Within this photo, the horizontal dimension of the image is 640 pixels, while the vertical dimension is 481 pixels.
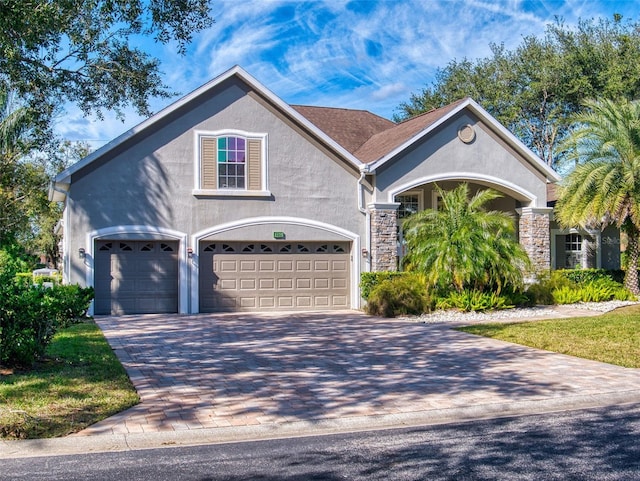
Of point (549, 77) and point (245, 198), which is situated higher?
point (549, 77)

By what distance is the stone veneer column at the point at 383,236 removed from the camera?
21266 millimetres

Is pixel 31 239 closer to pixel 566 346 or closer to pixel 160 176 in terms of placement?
pixel 160 176

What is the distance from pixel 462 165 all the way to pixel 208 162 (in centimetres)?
825

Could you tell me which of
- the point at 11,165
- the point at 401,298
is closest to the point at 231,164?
the point at 401,298

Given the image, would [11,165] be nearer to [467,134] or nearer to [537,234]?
[467,134]

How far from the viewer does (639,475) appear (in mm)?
5832

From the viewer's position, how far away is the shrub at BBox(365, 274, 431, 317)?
1888 cm

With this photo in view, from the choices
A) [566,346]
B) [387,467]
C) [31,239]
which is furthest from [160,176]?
[31,239]

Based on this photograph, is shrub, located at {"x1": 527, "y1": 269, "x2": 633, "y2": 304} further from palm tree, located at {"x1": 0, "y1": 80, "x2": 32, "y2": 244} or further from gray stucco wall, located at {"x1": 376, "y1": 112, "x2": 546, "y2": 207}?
palm tree, located at {"x1": 0, "y1": 80, "x2": 32, "y2": 244}

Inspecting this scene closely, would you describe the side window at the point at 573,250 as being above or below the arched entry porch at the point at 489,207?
below

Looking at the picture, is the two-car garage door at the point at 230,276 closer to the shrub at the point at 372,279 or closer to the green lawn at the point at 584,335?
the shrub at the point at 372,279

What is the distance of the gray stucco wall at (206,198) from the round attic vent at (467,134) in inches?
152

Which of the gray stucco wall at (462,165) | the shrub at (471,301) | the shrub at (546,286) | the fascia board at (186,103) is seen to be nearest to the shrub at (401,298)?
the shrub at (471,301)

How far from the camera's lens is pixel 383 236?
70.1 ft
